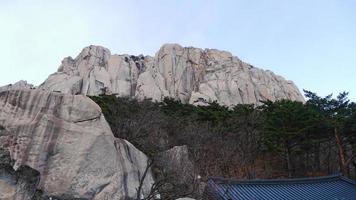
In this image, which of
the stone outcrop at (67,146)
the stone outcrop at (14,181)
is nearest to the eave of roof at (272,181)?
the stone outcrop at (67,146)

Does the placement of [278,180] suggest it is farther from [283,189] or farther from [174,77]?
[174,77]

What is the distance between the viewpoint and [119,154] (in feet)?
52.8

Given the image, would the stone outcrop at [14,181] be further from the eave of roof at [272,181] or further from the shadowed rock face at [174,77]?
the shadowed rock face at [174,77]

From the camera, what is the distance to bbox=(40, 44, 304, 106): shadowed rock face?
3831 cm

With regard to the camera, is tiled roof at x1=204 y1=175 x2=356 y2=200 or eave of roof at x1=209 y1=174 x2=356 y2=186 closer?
tiled roof at x1=204 y1=175 x2=356 y2=200

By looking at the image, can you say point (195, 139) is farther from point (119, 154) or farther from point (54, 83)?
point (54, 83)

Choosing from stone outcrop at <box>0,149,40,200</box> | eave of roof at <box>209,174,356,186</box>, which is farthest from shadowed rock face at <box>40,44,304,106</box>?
stone outcrop at <box>0,149,40,200</box>

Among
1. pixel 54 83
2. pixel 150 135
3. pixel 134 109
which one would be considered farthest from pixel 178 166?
pixel 54 83

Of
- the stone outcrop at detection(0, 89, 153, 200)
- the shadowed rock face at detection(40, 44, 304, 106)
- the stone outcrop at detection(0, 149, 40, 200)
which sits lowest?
the stone outcrop at detection(0, 149, 40, 200)

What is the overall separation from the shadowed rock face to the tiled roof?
19699 millimetres

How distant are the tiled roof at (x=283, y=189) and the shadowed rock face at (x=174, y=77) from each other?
19.7 m

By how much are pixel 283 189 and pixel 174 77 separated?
89.3 ft

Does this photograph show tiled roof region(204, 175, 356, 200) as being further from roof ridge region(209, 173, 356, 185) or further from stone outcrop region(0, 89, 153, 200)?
stone outcrop region(0, 89, 153, 200)

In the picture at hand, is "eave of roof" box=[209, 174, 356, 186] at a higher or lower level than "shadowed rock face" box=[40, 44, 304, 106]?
lower
